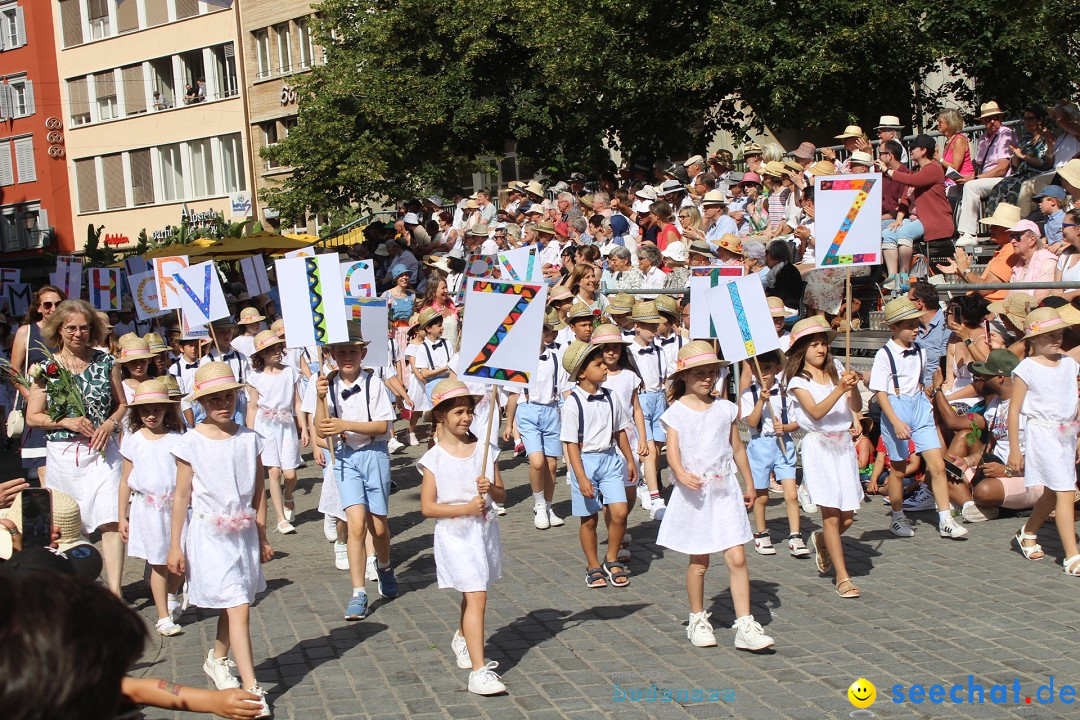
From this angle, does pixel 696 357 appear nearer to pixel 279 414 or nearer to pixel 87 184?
pixel 279 414

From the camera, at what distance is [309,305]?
8789 millimetres

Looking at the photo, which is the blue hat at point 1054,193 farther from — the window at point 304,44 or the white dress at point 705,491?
the window at point 304,44

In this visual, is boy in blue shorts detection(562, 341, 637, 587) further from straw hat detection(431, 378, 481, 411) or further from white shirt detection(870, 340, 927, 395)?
white shirt detection(870, 340, 927, 395)

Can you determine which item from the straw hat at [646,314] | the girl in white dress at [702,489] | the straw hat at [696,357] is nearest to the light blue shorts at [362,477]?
the girl in white dress at [702,489]

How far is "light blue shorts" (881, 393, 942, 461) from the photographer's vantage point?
9734 mm

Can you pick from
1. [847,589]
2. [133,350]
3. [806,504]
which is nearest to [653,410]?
[806,504]

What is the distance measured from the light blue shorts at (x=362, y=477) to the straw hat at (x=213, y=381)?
1906 mm

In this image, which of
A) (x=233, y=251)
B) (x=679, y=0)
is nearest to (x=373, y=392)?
(x=679, y=0)

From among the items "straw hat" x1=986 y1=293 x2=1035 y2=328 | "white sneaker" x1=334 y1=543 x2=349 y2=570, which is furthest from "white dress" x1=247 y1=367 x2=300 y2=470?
"straw hat" x1=986 y1=293 x2=1035 y2=328

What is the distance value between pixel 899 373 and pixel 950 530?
1288mm

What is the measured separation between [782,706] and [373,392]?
12.5 feet

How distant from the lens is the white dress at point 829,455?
838 centimetres

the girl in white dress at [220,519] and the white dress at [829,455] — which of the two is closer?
the girl in white dress at [220,519]

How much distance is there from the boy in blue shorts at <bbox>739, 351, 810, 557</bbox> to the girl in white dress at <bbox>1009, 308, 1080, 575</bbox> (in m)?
1.61
